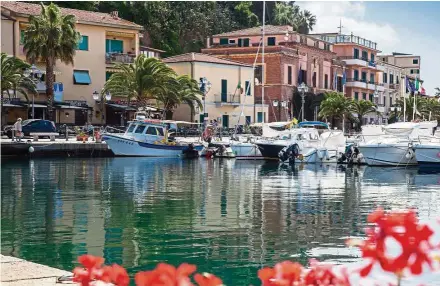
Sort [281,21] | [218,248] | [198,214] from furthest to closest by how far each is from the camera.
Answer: [281,21]
[198,214]
[218,248]

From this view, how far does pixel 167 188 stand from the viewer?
2527 cm

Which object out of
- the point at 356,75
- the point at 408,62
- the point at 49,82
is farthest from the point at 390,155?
the point at 408,62

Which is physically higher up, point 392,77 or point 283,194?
point 392,77

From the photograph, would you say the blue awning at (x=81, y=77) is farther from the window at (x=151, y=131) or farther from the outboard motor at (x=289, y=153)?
the outboard motor at (x=289, y=153)

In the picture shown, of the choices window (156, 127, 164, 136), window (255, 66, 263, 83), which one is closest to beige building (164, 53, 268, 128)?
window (255, 66, 263, 83)

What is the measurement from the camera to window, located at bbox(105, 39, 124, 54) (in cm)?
5650

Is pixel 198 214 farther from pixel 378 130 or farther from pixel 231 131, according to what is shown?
pixel 231 131

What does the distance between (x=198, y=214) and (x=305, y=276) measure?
1496 centimetres

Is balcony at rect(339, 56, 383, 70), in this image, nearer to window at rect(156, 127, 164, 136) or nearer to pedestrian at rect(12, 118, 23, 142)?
window at rect(156, 127, 164, 136)

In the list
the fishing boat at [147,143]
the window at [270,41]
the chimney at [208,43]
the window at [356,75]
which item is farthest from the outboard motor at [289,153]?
the window at [356,75]

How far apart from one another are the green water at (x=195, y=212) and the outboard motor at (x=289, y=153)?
23.5 feet

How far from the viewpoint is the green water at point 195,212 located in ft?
40.2

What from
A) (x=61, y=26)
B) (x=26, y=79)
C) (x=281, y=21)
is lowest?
(x=26, y=79)

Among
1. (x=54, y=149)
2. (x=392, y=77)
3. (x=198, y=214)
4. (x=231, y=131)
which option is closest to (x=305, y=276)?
(x=198, y=214)
